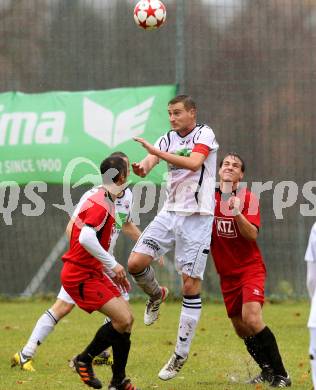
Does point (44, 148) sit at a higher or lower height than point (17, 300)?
higher

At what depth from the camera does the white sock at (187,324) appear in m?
8.48

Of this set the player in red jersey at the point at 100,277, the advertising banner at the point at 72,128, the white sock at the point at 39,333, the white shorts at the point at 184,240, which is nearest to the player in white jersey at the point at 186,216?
the white shorts at the point at 184,240

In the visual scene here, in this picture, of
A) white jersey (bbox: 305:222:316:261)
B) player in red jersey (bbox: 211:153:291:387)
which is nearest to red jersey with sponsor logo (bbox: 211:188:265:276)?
player in red jersey (bbox: 211:153:291:387)

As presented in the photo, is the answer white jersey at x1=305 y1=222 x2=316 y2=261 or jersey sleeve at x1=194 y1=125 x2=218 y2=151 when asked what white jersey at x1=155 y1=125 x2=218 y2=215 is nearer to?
jersey sleeve at x1=194 y1=125 x2=218 y2=151

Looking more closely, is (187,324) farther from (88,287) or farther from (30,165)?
(30,165)

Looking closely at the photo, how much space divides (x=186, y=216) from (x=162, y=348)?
266 centimetres

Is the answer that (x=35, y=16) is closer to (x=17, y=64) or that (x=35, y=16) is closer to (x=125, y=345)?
(x=17, y=64)

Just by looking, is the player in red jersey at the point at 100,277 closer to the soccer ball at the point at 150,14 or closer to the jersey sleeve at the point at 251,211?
the jersey sleeve at the point at 251,211

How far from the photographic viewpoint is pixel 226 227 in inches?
346

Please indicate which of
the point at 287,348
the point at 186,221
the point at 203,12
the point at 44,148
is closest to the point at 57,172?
the point at 44,148

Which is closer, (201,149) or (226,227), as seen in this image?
(201,149)

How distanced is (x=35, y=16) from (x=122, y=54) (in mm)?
1583

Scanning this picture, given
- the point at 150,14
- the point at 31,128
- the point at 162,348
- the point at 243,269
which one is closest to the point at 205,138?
the point at 243,269

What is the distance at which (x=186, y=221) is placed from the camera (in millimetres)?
8719
